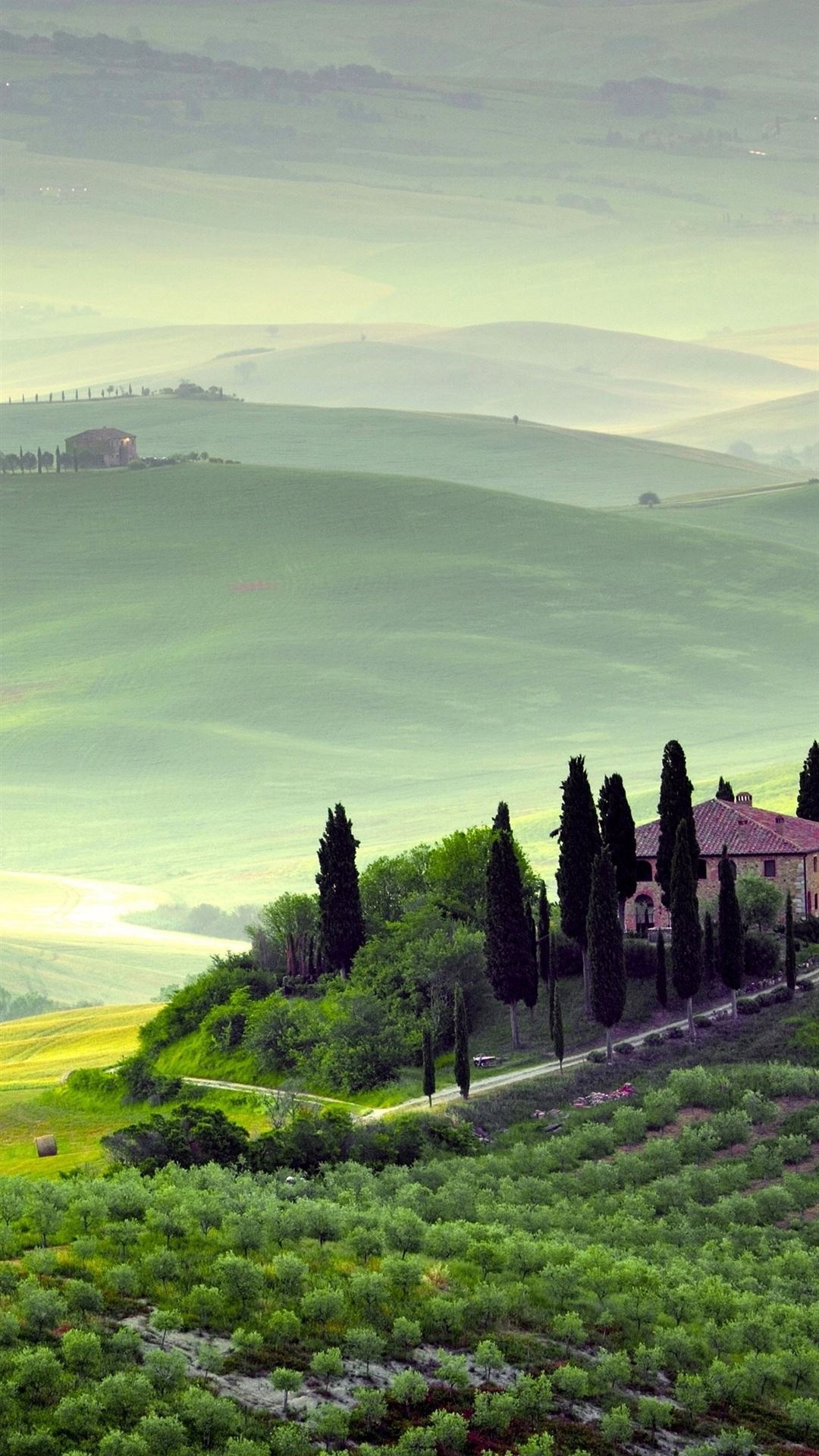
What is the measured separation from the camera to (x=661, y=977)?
99.3 meters

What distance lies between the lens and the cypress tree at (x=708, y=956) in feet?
333

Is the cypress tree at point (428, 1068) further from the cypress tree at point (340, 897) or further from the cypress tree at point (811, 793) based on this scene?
the cypress tree at point (811, 793)

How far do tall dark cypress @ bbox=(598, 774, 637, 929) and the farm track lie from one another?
9367 mm

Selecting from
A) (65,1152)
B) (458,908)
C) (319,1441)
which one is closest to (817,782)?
(458,908)

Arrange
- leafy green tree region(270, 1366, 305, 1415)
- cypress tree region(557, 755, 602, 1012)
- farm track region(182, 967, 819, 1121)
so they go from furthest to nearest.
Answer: cypress tree region(557, 755, 602, 1012) < farm track region(182, 967, 819, 1121) < leafy green tree region(270, 1366, 305, 1415)

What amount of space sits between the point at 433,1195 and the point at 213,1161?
862 centimetres

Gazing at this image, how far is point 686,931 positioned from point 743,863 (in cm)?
1511

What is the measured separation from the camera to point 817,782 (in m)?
122

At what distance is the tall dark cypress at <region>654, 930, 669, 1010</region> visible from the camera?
9894 centimetres

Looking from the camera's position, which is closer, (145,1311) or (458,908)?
(145,1311)

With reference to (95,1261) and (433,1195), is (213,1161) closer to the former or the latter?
(433,1195)

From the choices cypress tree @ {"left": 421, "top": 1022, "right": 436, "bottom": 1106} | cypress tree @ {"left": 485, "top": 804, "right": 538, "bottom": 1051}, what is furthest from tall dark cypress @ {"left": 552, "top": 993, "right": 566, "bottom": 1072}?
cypress tree @ {"left": 421, "top": 1022, "right": 436, "bottom": 1106}

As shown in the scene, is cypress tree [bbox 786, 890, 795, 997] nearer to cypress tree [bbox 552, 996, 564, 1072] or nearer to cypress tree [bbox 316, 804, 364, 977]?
cypress tree [bbox 552, 996, 564, 1072]

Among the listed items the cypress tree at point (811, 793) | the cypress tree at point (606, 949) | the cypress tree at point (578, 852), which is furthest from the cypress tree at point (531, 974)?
the cypress tree at point (811, 793)
